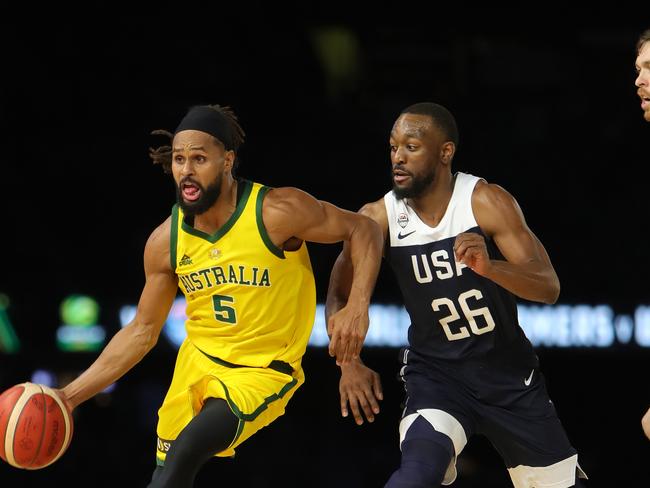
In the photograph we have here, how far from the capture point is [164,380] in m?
9.88

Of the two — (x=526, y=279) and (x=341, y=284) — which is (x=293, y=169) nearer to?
(x=341, y=284)

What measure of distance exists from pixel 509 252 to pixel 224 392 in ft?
4.07

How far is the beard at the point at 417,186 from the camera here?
4582 millimetres

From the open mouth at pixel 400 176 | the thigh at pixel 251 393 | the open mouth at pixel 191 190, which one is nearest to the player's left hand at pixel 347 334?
the thigh at pixel 251 393

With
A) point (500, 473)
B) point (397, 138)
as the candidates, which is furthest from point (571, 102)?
point (397, 138)

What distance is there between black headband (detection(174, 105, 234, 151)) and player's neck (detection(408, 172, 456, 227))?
0.83m

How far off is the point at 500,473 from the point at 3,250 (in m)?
4.70

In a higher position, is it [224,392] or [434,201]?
[434,201]

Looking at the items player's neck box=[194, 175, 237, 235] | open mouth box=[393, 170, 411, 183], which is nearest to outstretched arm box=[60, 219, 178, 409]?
player's neck box=[194, 175, 237, 235]

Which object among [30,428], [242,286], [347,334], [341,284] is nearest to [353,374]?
[347,334]

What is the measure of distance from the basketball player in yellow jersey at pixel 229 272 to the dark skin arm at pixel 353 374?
5.4 inches

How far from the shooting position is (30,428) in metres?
4.29

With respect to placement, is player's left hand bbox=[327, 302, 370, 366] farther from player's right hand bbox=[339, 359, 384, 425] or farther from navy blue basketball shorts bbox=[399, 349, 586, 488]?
navy blue basketball shorts bbox=[399, 349, 586, 488]

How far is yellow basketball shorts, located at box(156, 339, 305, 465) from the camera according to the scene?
4.36 m
